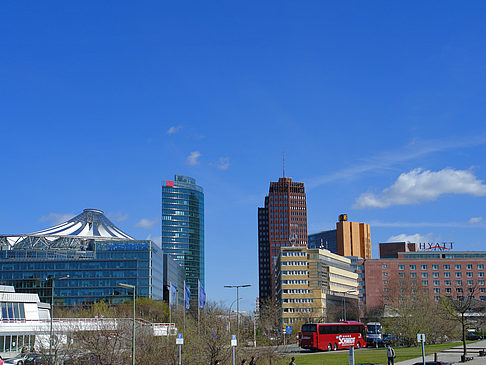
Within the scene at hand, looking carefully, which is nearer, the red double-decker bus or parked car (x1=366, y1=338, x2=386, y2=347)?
the red double-decker bus

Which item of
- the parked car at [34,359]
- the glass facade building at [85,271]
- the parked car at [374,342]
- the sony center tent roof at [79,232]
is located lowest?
the parked car at [374,342]

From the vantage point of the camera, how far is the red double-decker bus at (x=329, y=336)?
73.4 m

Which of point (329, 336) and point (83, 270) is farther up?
point (83, 270)

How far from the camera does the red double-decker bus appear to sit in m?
73.4

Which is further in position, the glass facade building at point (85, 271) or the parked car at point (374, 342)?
the glass facade building at point (85, 271)

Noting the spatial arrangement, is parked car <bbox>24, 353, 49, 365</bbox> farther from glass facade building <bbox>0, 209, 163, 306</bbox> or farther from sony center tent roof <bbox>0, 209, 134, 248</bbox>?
sony center tent roof <bbox>0, 209, 134, 248</bbox>

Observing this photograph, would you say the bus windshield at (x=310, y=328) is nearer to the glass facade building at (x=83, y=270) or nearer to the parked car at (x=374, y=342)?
the parked car at (x=374, y=342)

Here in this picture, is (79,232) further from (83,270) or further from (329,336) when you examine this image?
(329,336)

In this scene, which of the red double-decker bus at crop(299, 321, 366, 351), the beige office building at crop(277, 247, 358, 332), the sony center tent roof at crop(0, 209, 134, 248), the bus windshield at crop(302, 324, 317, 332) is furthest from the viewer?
the sony center tent roof at crop(0, 209, 134, 248)

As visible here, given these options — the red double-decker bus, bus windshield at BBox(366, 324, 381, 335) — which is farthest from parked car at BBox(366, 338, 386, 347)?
bus windshield at BBox(366, 324, 381, 335)

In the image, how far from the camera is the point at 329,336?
7494 centimetres

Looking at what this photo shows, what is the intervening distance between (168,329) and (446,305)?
150ft

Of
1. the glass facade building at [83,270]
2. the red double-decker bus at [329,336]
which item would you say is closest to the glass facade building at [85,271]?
the glass facade building at [83,270]

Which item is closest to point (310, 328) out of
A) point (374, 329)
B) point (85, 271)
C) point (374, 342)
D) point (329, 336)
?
point (329, 336)
